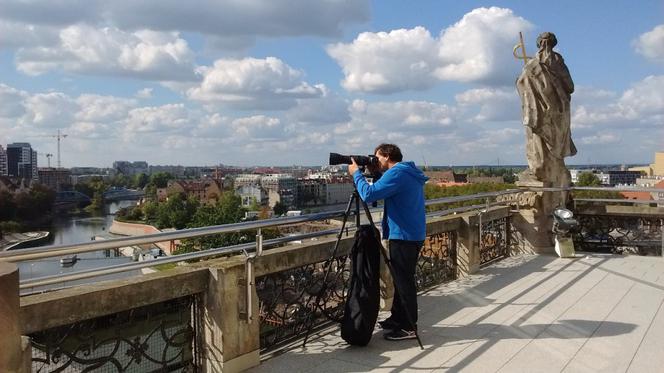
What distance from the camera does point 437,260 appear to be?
7.25 metres

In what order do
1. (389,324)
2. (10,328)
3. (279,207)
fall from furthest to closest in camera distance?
(279,207), (389,324), (10,328)

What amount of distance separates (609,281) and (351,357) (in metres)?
4.55

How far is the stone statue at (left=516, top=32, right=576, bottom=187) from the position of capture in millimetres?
9625

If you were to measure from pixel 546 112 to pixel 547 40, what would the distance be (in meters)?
1.34

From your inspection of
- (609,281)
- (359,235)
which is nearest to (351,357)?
(359,235)

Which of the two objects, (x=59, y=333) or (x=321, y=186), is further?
(x=321, y=186)

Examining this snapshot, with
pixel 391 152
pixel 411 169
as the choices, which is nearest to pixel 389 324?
pixel 411 169

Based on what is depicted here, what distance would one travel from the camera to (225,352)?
3986 mm

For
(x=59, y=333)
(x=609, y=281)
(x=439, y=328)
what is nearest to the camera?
(x=59, y=333)

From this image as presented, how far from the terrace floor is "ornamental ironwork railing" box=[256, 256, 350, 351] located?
191mm

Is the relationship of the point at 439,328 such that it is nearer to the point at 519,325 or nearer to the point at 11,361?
the point at 519,325

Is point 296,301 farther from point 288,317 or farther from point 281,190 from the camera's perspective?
point 281,190

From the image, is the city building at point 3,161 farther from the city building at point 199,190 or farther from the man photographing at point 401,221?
the man photographing at point 401,221

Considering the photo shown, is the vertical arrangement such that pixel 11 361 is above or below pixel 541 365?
above
